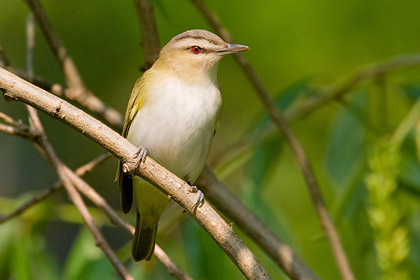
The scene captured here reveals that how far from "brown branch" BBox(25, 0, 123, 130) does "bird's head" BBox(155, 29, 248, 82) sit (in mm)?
501

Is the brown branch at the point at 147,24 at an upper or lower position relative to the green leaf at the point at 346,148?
upper

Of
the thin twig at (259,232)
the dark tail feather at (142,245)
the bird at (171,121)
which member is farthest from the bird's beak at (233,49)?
the dark tail feather at (142,245)

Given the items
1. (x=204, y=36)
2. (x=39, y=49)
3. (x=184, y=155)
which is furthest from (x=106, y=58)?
(x=184, y=155)

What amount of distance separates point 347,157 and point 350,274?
67cm

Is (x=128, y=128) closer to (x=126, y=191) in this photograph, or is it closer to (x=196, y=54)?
(x=126, y=191)

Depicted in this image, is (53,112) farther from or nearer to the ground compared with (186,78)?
farther from the ground

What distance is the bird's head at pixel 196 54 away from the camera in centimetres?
375

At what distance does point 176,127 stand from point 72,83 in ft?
2.14

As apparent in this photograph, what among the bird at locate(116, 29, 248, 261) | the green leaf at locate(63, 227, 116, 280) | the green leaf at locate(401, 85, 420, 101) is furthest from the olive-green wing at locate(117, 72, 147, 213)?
the green leaf at locate(401, 85, 420, 101)

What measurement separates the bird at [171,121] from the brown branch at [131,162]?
848mm

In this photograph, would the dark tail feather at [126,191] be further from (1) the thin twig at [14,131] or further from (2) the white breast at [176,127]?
(1) the thin twig at [14,131]

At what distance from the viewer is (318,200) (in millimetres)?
3312

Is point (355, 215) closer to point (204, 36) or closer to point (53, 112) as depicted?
point (204, 36)

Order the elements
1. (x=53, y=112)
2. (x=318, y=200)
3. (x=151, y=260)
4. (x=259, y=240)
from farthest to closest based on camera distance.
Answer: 1. (x=151, y=260)
2. (x=318, y=200)
3. (x=259, y=240)
4. (x=53, y=112)
